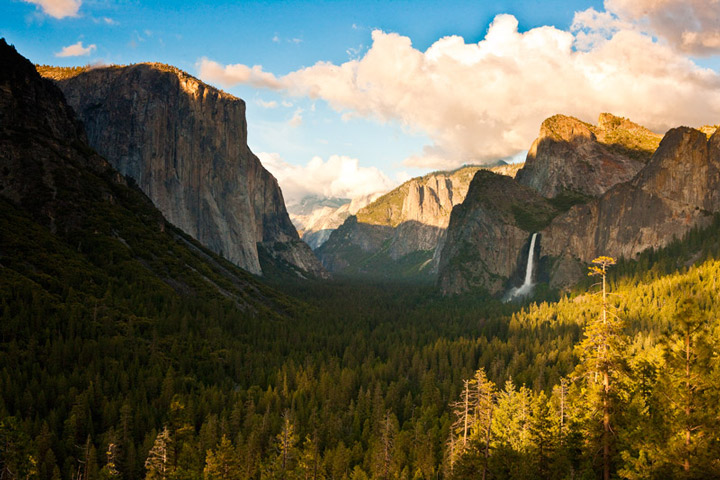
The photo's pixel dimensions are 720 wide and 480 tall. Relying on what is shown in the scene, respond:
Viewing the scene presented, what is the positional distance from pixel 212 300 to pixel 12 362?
200 ft

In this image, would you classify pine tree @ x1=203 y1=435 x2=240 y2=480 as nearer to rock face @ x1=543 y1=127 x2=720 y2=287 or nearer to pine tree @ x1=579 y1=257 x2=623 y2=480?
pine tree @ x1=579 y1=257 x2=623 y2=480

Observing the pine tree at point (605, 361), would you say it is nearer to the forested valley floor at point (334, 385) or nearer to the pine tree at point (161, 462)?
the forested valley floor at point (334, 385)

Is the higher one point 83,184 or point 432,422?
point 83,184

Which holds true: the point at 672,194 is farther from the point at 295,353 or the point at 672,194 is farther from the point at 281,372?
the point at 281,372

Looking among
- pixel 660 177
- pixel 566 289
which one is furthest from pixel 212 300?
pixel 660 177

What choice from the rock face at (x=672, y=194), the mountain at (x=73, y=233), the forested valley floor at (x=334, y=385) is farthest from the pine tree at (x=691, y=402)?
the rock face at (x=672, y=194)

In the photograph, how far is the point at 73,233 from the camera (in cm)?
12531

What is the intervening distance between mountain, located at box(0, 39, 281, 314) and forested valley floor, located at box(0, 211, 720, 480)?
35.0 inches

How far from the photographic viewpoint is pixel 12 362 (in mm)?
77000

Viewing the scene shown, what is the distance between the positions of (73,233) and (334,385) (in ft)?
272

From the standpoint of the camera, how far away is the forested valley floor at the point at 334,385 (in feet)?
86.0

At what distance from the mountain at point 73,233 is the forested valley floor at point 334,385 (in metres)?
0.89

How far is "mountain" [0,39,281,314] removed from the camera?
102m

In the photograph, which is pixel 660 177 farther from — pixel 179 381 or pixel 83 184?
pixel 83 184
